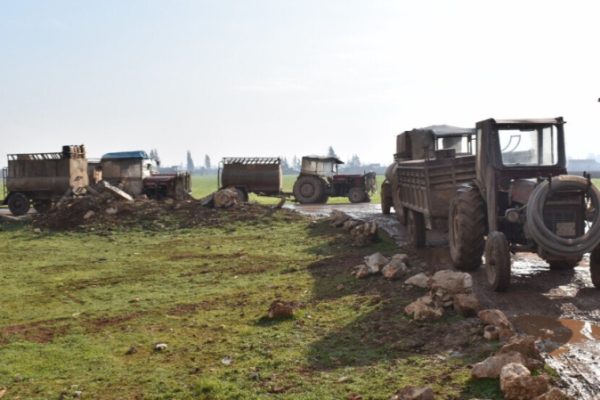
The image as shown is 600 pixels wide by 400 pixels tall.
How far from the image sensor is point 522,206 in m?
9.01

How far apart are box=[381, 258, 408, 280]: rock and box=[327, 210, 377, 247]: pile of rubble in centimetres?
413

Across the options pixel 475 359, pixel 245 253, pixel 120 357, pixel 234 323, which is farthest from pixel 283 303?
pixel 245 253

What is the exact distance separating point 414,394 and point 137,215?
17441 millimetres

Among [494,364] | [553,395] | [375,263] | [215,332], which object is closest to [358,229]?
Answer: [375,263]

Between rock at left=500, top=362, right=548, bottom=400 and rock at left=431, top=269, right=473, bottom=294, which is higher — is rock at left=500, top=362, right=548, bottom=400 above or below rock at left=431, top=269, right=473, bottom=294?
below

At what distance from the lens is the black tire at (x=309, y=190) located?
3138 centimetres

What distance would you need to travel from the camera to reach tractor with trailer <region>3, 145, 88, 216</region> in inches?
993

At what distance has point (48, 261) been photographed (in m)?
14.2

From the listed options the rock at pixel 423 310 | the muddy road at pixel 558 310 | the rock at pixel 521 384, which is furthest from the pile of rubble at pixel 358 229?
the rock at pixel 521 384

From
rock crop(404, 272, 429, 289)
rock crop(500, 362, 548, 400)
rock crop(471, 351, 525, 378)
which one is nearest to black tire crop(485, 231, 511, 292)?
rock crop(404, 272, 429, 289)

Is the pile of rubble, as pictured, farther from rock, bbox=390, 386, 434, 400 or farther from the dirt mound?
rock, bbox=390, 386, 434, 400

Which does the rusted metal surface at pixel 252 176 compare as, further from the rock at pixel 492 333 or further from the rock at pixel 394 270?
the rock at pixel 492 333

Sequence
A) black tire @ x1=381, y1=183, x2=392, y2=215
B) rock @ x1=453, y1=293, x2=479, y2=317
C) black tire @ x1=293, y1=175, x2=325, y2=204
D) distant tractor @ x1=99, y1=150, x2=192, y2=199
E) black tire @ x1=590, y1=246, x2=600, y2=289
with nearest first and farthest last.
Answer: rock @ x1=453, y1=293, x2=479, y2=317, black tire @ x1=590, y1=246, x2=600, y2=289, black tire @ x1=381, y1=183, x2=392, y2=215, distant tractor @ x1=99, y1=150, x2=192, y2=199, black tire @ x1=293, y1=175, x2=325, y2=204

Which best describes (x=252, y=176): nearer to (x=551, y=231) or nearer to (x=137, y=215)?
(x=137, y=215)
